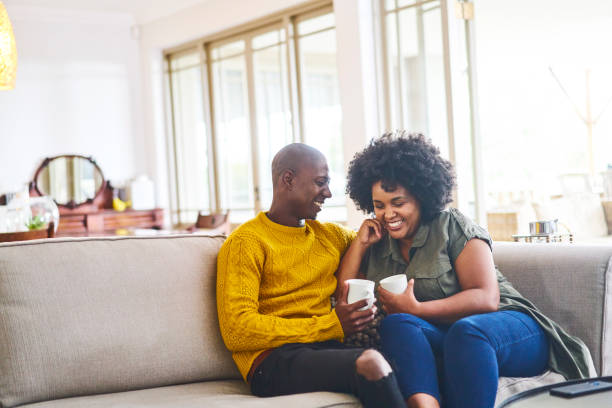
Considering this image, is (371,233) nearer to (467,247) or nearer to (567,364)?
(467,247)

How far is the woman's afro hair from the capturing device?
200cm

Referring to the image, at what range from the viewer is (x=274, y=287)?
1877 millimetres

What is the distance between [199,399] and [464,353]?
2.25 feet

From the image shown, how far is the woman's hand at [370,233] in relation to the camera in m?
2.04

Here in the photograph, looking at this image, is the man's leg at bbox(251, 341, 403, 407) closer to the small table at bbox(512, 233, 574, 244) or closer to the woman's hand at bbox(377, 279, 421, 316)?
the woman's hand at bbox(377, 279, 421, 316)

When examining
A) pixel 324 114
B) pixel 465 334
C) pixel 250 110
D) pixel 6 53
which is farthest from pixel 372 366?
pixel 250 110

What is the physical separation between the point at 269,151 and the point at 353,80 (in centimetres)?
137

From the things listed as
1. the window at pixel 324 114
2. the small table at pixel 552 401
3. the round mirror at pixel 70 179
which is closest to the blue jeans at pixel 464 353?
the small table at pixel 552 401

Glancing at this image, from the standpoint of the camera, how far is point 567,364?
5.78ft

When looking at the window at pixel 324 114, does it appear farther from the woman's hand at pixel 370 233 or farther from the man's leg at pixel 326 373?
the man's leg at pixel 326 373

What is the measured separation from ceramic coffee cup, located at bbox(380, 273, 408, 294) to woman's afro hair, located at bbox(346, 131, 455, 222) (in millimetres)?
304

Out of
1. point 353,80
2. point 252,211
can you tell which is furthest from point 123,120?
point 353,80

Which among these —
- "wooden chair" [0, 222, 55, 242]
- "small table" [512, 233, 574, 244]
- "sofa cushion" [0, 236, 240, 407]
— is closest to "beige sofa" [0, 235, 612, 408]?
"sofa cushion" [0, 236, 240, 407]

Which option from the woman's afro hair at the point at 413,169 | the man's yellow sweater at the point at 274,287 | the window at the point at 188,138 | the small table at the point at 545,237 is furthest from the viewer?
the window at the point at 188,138
